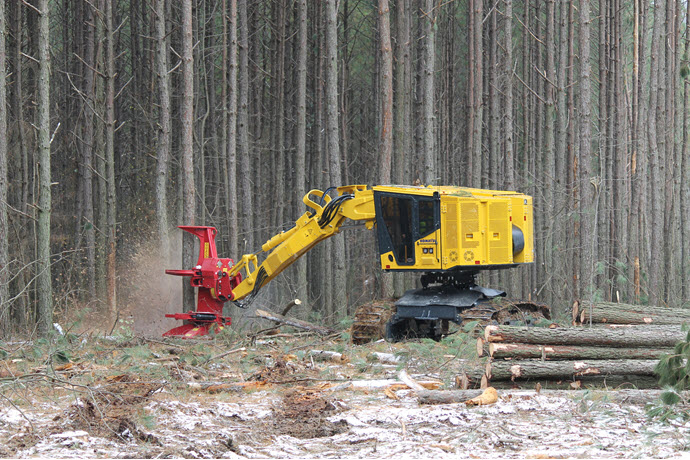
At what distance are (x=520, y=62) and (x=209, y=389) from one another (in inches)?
1007

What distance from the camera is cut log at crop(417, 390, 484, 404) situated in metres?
7.30

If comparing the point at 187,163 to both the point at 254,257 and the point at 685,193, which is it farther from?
the point at 685,193

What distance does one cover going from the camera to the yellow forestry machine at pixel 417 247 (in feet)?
36.7

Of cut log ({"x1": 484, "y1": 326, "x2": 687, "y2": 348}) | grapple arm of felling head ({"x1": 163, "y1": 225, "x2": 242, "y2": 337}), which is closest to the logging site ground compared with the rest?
cut log ({"x1": 484, "y1": 326, "x2": 687, "y2": 348})

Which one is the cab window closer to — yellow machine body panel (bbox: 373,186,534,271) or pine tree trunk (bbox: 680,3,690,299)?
yellow machine body panel (bbox: 373,186,534,271)

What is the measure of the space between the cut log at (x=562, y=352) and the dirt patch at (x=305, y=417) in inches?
74.7

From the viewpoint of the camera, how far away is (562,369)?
7.75 m

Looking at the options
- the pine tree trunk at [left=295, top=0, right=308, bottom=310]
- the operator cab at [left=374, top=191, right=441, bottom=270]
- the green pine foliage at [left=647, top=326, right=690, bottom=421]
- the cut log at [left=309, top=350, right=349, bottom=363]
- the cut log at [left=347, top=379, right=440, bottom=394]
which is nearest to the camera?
the green pine foliage at [left=647, top=326, right=690, bottom=421]

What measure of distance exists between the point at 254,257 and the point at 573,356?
6.11 meters

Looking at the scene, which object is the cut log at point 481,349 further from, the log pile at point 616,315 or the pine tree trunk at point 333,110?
the pine tree trunk at point 333,110

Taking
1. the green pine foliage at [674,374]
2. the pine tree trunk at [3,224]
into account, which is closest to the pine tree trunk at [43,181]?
the pine tree trunk at [3,224]

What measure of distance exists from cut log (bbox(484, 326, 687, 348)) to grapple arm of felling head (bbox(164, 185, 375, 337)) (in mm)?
4078

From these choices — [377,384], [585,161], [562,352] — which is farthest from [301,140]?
[562,352]

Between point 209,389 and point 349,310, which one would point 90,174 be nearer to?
point 349,310
